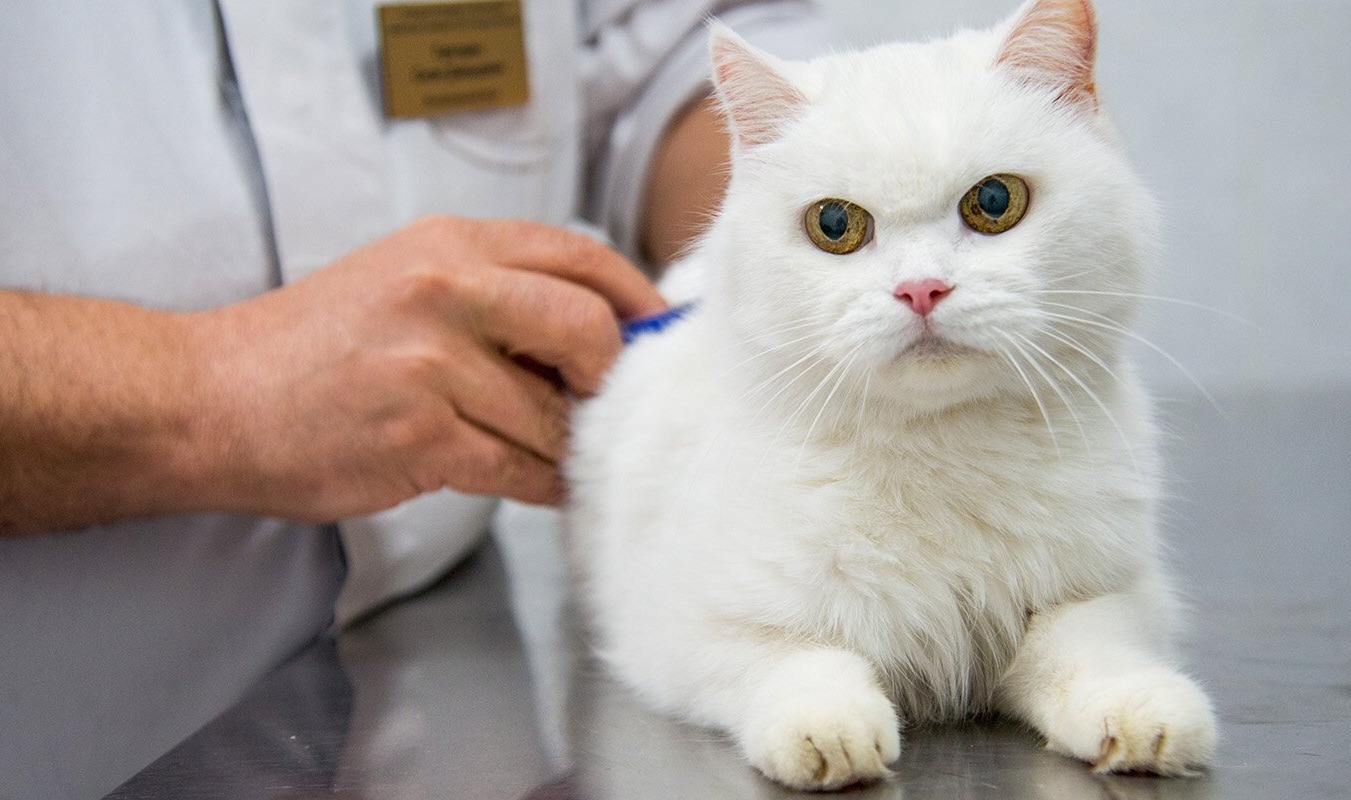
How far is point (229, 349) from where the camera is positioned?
104 centimetres

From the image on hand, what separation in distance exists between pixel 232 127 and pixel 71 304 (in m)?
0.29

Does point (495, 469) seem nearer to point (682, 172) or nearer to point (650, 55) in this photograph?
point (682, 172)

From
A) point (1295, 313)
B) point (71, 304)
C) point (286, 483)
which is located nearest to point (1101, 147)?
point (286, 483)

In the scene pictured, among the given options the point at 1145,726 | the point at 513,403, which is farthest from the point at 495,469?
the point at 1145,726

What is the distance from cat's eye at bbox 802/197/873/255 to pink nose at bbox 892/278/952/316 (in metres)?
0.07

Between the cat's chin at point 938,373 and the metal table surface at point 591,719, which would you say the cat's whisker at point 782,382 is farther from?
the metal table surface at point 591,719

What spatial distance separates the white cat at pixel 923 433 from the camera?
0.71m

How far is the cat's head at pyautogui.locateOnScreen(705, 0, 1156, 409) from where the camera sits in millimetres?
710

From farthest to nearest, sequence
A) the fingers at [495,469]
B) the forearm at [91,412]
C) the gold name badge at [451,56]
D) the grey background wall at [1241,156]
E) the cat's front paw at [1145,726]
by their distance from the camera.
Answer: the grey background wall at [1241,156]
the gold name badge at [451,56]
the fingers at [495,469]
the forearm at [91,412]
the cat's front paw at [1145,726]

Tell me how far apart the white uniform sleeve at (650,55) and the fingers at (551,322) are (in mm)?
588

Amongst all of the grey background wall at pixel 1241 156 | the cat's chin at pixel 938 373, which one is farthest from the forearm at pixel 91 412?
the grey background wall at pixel 1241 156

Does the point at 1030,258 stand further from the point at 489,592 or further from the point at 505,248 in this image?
the point at 489,592

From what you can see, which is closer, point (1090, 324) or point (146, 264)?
point (1090, 324)

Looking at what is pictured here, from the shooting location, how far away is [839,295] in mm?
734
